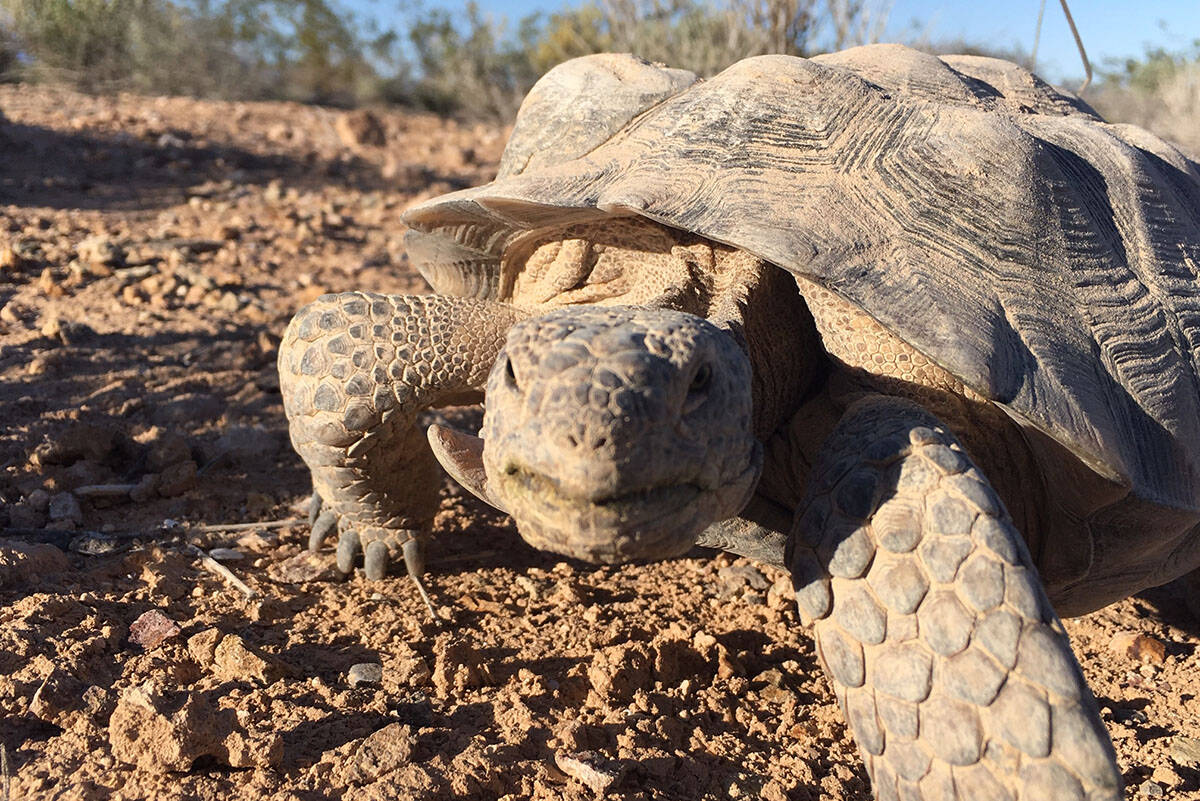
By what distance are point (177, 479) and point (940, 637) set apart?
2737 millimetres

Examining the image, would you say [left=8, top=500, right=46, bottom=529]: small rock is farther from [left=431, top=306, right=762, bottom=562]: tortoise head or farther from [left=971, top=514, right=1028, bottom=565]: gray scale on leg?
[left=971, top=514, right=1028, bottom=565]: gray scale on leg

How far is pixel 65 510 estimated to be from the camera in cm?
314

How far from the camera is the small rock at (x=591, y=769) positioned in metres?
2.00

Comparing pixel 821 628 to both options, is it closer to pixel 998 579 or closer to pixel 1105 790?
pixel 998 579

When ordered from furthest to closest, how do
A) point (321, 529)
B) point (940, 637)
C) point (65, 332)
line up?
point (65, 332), point (321, 529), point (940, 637)

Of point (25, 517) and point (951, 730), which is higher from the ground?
point (951, 730)

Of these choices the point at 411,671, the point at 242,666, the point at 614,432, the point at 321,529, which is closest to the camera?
the point at 614,432

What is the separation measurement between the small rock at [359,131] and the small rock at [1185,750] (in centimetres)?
906

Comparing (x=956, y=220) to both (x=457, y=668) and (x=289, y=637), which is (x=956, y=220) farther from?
(x=289, y=637)

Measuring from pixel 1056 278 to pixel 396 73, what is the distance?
13.3 metres

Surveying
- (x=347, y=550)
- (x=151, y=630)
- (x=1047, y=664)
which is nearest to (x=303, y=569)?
(x=347, y=550)

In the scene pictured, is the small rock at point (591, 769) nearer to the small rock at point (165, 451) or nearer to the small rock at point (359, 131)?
the small rock at point (165, 451)

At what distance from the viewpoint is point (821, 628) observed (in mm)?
1932

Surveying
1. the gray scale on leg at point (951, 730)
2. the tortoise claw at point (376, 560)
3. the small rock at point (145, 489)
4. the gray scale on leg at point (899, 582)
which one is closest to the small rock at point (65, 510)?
the small rock at point (145, 489)
